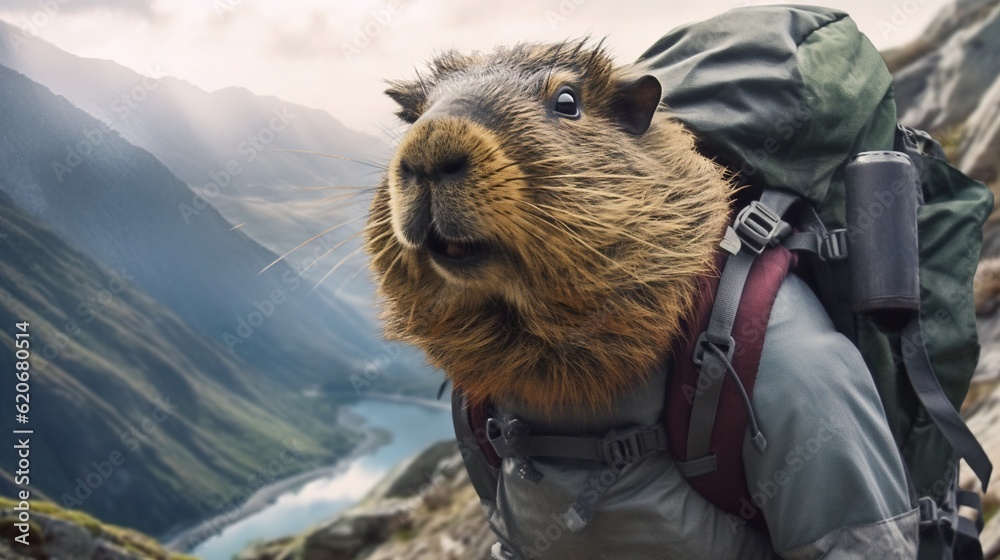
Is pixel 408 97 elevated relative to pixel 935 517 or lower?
elevated

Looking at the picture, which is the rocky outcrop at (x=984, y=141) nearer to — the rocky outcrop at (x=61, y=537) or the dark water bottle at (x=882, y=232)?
the dark water bottle at (x=882, y=232)

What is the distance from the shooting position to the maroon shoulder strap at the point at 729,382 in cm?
184

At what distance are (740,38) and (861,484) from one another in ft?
3.91

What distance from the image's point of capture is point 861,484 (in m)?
1.80

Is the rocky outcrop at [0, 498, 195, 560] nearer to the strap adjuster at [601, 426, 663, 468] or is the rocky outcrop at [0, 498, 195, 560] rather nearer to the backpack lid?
the strap adjuster at [601, 426, 663, 468]

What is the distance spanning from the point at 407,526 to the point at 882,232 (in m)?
4.09

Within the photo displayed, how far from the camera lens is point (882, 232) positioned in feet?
6.63

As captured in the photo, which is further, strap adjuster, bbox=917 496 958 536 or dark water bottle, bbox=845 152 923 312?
strap adjuster, bbox=917 496 958 536

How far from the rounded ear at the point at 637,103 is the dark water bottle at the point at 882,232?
0.55 m

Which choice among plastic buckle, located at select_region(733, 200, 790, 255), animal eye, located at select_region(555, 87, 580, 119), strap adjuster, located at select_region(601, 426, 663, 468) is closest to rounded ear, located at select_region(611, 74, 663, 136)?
animal eye, located at select_region(555, 87, 580, 119)

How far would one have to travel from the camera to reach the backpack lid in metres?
2.08

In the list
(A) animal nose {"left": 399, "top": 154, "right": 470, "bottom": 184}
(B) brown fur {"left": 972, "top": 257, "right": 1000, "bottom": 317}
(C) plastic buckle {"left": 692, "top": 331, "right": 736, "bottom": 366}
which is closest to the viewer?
(A) animal nose {"left": 399, "top": 154, "right": 470, "bottom": 184}

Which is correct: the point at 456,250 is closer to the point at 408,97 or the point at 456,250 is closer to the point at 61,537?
the point at 408,97

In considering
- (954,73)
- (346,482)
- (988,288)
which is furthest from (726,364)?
(954,73)
